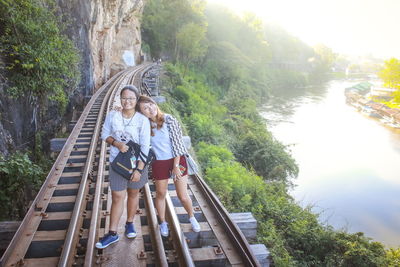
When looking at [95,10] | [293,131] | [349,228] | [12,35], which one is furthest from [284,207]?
[293,131]

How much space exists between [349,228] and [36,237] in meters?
12.8

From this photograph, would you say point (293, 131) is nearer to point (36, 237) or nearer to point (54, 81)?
point (54, 81)

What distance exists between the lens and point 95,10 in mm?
15523

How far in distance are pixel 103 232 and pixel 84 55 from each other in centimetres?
1156

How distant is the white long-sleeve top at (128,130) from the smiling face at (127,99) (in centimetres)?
12

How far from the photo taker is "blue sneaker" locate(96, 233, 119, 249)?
11.8 ft

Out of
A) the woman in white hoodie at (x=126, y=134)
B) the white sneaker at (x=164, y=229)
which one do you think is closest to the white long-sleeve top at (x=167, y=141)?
the woman in white hoodie at (x=126, y=134)

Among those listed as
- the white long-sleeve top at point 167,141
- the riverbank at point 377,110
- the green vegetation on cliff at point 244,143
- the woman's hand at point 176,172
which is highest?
the white long-sleeve top at point 167,141

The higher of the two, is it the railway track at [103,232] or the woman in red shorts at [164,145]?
the woman in red shorts at [164,145]

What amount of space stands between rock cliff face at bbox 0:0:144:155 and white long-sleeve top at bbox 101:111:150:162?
11.3 ft

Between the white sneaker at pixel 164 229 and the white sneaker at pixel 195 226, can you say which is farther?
the white sneaker at pixel 195 226

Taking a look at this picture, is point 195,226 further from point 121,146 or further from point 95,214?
point 121,146

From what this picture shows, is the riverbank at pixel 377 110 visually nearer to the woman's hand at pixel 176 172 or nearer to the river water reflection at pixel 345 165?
the river water reflection at pixel 345 165

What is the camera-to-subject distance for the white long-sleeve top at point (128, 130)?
338 cm
